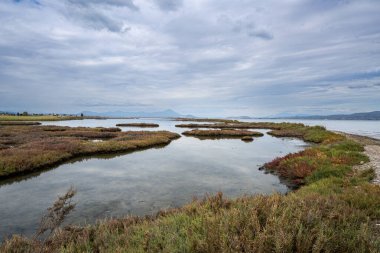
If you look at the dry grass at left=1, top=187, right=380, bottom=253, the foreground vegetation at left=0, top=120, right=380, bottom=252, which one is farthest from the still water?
the dry grass at left=1, top=187, right=380, bottom=253

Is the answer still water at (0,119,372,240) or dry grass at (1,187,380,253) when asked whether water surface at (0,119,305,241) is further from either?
dry grass at (1,187,380,253)

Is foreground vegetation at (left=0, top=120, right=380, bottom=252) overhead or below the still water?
overhead

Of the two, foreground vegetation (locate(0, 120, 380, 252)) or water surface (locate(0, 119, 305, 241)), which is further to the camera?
water surface (locate(0, 119, 305, 241))

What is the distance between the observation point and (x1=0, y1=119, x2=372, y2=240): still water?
36.3 feet

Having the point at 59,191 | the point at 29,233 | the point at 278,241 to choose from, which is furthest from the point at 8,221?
the point at 278,241

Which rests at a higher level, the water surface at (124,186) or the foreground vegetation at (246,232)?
the foreground vegetation at (246,232)

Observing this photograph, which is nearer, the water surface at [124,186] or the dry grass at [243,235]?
the dry grass at [243,235]

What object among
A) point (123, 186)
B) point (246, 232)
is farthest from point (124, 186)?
point (246, 232)

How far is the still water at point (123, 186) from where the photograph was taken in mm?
11055

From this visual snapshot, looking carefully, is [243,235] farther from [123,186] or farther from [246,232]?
[123,186]

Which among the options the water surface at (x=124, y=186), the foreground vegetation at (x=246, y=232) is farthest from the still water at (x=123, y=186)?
the foreground vegetation at (x=246, y=232)

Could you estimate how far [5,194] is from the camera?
44.4 ft

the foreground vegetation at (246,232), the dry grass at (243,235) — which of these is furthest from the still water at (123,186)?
the dry grass at (243,235)

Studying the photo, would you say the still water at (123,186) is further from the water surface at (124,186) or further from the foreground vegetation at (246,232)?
the foreground vegetation at (246,232)
